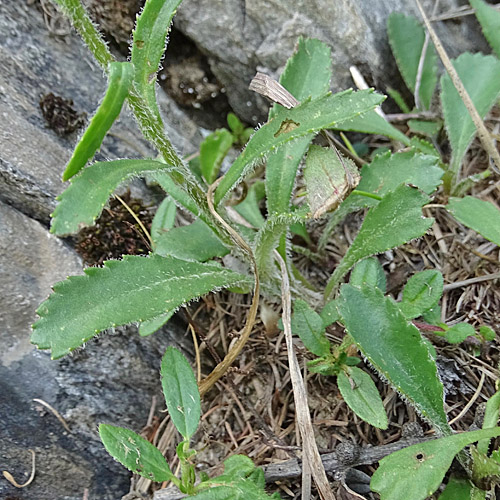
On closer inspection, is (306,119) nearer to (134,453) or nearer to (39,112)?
(134,453)

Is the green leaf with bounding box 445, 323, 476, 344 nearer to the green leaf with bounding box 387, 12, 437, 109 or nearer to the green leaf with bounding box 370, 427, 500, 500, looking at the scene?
the green leaf with bounding box 370, 427, 500, 500

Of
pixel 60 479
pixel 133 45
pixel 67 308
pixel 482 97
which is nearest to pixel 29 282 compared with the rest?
pixel 67 308

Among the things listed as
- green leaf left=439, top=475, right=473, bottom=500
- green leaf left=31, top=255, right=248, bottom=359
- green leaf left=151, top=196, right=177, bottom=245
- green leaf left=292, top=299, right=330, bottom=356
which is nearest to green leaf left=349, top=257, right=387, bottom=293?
green leaf left=292, top=299, right=330, bottom=356

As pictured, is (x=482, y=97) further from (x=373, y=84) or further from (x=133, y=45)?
(x=133, y=45)

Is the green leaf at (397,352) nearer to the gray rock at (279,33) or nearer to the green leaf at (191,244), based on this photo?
the green leaf at (191,244)

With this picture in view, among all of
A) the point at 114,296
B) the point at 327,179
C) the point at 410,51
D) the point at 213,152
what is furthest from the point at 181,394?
the point at 410,51

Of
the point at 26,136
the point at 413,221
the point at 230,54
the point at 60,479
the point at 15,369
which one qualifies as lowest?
the point at 60,479
